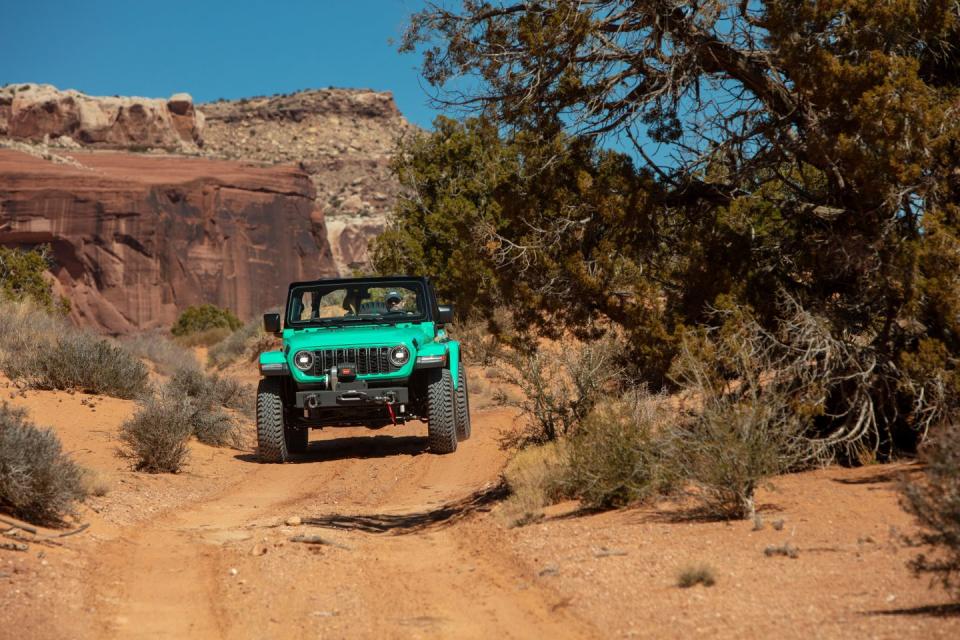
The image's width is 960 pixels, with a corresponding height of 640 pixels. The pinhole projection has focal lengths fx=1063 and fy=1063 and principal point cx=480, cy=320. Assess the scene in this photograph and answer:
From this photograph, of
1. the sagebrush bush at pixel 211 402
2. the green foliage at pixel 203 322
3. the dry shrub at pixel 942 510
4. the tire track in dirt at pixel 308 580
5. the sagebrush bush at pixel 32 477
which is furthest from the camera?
the green foliage at pixel 203 322

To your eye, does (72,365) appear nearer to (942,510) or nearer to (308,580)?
(308,580)

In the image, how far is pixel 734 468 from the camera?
7.71 metres

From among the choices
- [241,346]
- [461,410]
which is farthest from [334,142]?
[461,410]

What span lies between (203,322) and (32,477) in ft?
137

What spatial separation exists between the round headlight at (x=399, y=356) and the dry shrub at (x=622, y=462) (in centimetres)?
461

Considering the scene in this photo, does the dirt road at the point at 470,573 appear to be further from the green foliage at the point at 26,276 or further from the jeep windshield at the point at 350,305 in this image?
the green foliage at the point at 26,276

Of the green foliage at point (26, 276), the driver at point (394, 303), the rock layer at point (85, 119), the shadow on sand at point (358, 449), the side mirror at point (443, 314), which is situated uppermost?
the rock layer at point (85, 119)

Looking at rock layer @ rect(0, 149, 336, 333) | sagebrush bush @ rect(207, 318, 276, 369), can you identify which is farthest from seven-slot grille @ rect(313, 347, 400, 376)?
rock layer @ rect(0, 149, 336, 333)

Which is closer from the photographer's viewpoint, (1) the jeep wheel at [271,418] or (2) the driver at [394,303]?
(1) the jeep wheel at [271,418]

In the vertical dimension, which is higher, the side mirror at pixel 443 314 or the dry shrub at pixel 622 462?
the side mirror at pixel 443 314

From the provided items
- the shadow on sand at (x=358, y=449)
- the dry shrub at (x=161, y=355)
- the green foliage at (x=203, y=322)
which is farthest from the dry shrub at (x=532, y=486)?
the green foliage at (x=203, y=322)

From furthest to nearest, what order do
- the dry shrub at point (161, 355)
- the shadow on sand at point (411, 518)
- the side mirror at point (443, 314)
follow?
the dry shrub at point (161, 355) → the side mirror at point (443, 314) → the shadow on sand at point (411, 518)

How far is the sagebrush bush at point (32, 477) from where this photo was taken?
7879 millimetres

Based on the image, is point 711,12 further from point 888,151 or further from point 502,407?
point 502,407
